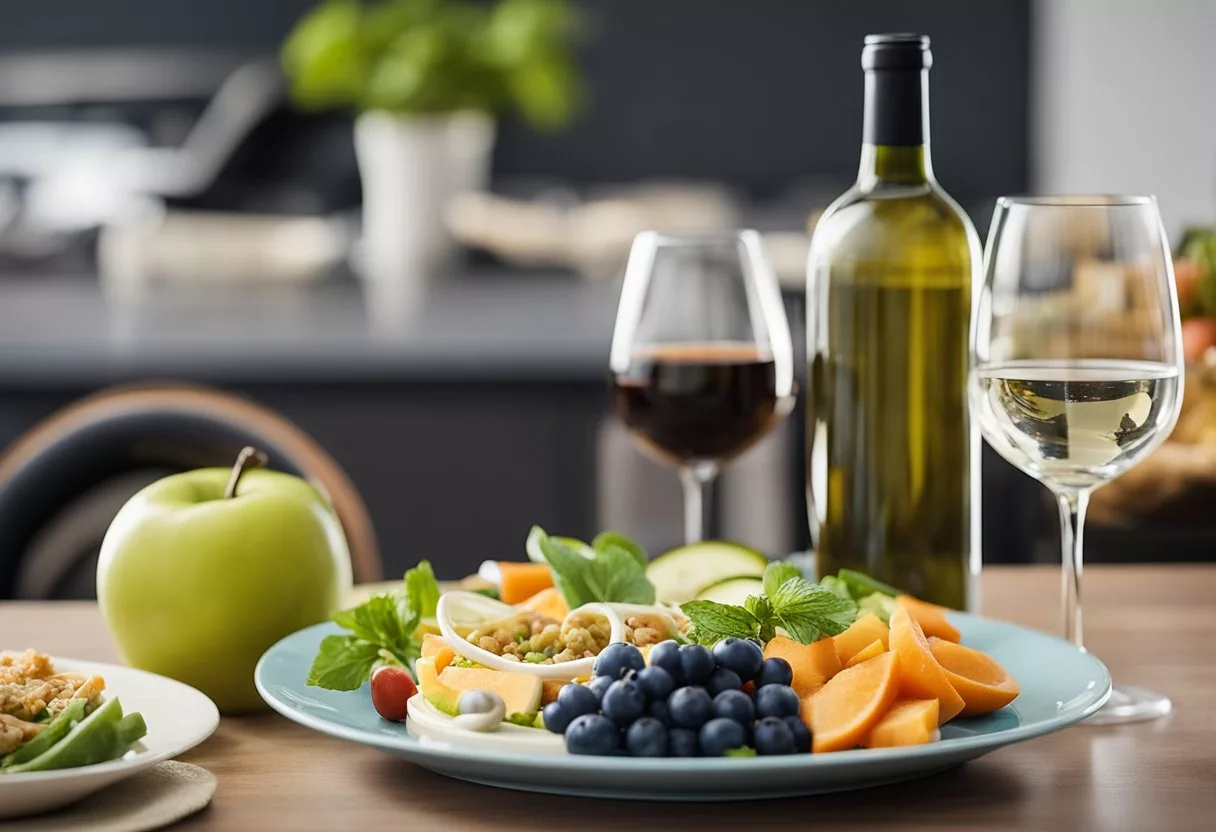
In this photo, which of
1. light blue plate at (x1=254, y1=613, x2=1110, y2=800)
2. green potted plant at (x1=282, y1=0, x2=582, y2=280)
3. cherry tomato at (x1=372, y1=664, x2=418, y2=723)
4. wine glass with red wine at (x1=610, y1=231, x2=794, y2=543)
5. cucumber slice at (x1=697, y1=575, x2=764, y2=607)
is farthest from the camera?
green potted plant at (x1=282, y1=0, x2=582, y2=280)

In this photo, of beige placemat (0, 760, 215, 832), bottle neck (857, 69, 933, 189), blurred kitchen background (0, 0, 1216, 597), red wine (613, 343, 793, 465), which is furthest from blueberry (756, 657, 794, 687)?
blurred kitchen background (0, 0, 1216, 597)

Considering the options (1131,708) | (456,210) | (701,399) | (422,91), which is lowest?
(1131,708)

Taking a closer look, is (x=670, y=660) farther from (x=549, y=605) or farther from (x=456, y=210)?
(x=456, y=210)

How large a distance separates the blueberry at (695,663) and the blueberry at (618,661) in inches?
0.9

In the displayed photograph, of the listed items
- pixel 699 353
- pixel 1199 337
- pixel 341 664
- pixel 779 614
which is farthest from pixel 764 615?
pixel 1199 337

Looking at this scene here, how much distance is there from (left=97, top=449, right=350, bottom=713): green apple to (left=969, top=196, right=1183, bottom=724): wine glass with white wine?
1.26 ft

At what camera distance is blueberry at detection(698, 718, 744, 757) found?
2.20 feet

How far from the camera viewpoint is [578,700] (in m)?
0.69

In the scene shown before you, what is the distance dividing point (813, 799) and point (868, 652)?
0.24 ft

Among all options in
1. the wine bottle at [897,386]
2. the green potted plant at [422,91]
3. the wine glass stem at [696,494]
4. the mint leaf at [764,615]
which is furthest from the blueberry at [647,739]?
the green potted plant at [422,91]

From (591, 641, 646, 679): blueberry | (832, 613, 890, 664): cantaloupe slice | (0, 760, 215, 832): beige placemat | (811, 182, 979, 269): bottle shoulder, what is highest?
(811, 182, 979, 269): bottle shoulder

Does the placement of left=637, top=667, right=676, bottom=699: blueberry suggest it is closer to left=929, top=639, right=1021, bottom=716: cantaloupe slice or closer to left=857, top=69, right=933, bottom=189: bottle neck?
left=929, top=639, right=1021, bottom=716: cantaloupe slice

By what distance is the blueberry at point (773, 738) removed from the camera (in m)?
0.67

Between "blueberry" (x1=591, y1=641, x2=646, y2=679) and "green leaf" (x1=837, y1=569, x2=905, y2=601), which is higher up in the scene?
"blueberry" (x1=591, y1=641, x2=646, y2=679)
